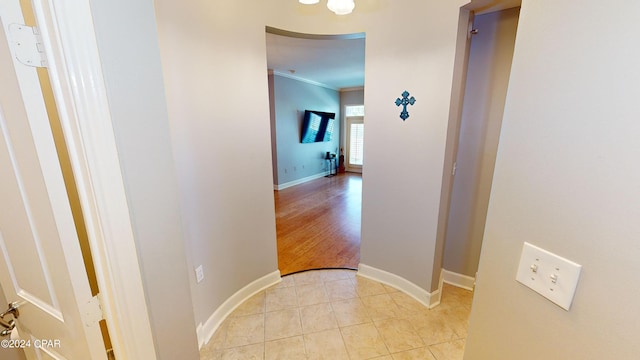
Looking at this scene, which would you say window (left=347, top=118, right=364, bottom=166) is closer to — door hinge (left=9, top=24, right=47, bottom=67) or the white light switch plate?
the white light switch plate

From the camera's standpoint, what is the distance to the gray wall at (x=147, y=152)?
644 millimetres

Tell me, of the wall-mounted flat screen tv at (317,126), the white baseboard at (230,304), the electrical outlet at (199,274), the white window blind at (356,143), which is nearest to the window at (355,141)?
the white window blind at (356,143)

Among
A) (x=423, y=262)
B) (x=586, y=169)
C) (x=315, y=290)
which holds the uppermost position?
(x=586, y=169)

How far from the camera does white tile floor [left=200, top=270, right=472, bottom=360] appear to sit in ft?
5.50

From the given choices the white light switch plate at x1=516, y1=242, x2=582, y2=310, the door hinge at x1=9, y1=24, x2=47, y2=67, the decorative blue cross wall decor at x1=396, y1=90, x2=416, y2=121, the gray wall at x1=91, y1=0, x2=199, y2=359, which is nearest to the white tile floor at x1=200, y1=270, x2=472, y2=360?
the gray wall at x1=91, y1=0, x2=199, y2=359

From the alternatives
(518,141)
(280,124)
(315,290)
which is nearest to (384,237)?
(315,290)

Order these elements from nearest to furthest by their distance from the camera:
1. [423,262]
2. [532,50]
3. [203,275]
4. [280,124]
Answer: [532,50] < [203,275] < [423,262] < [280,124]

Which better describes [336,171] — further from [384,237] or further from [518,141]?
[518,141]

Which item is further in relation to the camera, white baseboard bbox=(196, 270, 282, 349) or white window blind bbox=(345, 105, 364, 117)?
white window blind bbox=(345, 105, 364, 117)

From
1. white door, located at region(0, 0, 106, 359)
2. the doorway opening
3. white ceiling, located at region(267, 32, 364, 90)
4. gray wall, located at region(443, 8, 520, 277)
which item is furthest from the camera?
white ceiling, located at region(267, 32, 364, 90)

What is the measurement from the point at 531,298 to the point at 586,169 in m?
0.37

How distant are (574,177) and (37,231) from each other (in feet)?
4.74

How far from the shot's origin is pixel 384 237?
2.33 m

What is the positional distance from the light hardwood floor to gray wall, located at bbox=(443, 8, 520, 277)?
1.10 metres
